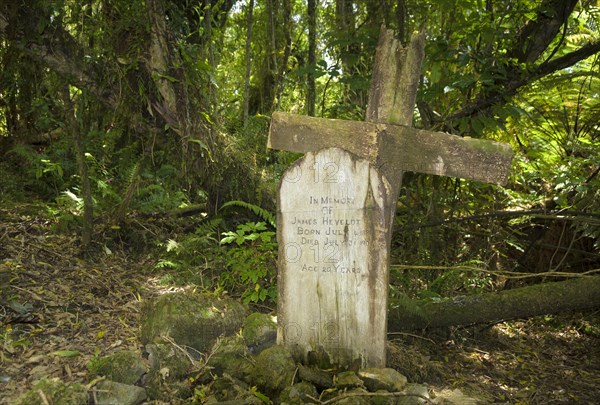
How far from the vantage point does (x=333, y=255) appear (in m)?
3.31

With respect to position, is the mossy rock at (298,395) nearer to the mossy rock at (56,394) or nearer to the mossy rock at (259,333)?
the mossy rock at (259,333)

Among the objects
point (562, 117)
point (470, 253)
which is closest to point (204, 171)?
point (470, 253)

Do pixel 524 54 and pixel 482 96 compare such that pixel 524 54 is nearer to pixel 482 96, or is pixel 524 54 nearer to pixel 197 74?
pixel 482 96

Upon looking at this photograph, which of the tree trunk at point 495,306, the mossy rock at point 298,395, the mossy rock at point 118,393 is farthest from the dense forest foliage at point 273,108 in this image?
the mossy rock at point 298,395

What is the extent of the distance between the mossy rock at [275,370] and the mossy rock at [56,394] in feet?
3.27

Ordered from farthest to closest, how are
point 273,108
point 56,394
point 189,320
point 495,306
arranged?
point 273,108 < point 495,306 < point 189,320 < point 56,394

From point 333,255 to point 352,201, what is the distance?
37 centimetres

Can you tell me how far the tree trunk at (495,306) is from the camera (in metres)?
4.52

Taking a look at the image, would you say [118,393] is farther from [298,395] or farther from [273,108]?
[273,108]

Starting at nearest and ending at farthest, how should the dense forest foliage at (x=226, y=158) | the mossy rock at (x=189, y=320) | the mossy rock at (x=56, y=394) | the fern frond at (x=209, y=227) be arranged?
the mossy rock at (x=56, y=394) → the mossy rock at (x=189, y=320) → the dense forest foliage at (x=226, y=158) → the fern frond at (x=209, y=227)

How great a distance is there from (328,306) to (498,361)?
90.9 inches

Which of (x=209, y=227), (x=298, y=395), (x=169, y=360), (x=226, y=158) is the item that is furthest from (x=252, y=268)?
(x=298, y=395)

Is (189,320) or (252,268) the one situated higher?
(252,268)

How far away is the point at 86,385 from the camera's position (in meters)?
2.92
